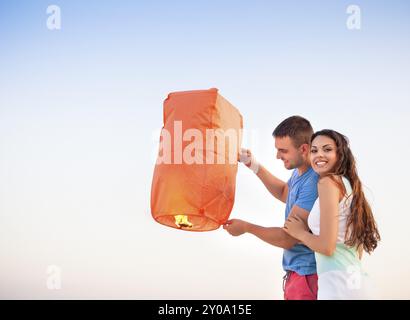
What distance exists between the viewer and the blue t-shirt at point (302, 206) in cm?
300

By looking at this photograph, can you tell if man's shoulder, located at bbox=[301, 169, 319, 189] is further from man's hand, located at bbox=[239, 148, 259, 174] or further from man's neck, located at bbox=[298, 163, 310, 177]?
man's hand, located at bbox=[239, 148, 259, 174]

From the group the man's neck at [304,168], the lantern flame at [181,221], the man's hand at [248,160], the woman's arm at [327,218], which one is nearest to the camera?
the woman's arm at [327,218]

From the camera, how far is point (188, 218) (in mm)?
3180

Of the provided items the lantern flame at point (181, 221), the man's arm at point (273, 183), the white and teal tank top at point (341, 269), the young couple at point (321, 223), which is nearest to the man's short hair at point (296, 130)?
the young couple at point (321, 223)

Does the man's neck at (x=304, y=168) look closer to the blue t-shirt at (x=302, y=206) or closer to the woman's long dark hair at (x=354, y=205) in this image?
the blue t-shirt at (x=302, y=206)

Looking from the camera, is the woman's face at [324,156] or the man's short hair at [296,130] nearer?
the woman's face at [324,156]

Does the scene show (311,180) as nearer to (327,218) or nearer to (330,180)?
(330,180)

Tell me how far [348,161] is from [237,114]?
808mm

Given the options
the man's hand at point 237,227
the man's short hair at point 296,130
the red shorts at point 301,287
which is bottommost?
the red shorts at point 301,287

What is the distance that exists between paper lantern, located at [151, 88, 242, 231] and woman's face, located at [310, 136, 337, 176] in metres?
0.53

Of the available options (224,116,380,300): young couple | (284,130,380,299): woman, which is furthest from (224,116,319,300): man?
(284,130,380,299): woman

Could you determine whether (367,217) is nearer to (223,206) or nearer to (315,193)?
(315,193)

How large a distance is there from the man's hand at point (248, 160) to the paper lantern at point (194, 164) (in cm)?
30

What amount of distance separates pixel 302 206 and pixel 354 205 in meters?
0.33
